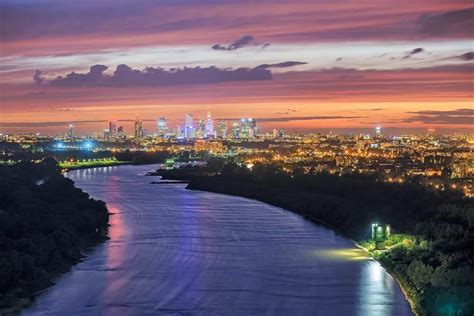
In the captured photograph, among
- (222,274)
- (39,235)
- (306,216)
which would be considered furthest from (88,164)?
(222,274)

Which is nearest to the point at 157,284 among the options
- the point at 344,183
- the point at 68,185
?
the point at 68,185

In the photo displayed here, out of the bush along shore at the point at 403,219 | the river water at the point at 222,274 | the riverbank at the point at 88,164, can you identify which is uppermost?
the riverbank at the point at 88,164

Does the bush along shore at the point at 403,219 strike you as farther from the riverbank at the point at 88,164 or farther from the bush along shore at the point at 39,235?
the riverbank at the point at 88,164

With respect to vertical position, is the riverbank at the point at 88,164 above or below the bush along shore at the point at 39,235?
above

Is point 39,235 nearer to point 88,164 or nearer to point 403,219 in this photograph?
point 403,219

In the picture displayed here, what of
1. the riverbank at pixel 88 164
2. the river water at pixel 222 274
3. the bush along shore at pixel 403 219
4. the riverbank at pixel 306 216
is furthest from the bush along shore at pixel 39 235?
the riverbank at pixel 88 164

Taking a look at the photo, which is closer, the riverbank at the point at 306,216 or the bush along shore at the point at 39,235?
the riverbank at the point at 306,216

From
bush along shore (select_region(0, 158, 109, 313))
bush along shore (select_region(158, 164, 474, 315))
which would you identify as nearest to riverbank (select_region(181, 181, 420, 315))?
bush along shore (select_region(158, 164, 474, 315))
